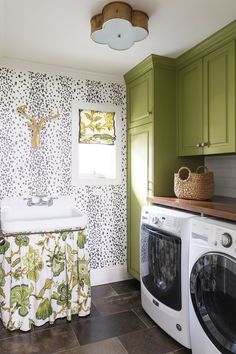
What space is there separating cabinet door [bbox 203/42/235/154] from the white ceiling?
0.21 metres

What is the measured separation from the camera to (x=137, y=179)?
109 inches

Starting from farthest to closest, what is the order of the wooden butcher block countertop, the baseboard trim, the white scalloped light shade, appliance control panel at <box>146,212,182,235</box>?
the baseboard trim
appliance control panel at <box>146,212,182,235</box>
the white scalloped light shade
the wooden butcher block countertop

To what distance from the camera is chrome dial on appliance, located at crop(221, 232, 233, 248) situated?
1420 mm

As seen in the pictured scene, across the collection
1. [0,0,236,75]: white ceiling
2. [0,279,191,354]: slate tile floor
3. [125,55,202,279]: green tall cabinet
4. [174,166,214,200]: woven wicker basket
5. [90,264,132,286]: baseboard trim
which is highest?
[0,0,236,75]: white ceiling

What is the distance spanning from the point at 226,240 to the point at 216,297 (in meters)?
0.37

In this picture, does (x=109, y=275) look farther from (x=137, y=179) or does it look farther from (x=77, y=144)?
(x=77, y=144)

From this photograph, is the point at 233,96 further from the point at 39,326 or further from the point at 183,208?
the point at 39,326

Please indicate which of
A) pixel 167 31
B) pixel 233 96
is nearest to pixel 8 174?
pixel 167 31

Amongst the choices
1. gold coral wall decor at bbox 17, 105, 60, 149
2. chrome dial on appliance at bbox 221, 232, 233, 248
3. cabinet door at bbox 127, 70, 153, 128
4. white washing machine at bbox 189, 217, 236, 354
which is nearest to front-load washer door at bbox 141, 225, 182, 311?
A: white washing machine at bbox 189, 217, 236, 354

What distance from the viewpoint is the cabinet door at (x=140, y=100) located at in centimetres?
251

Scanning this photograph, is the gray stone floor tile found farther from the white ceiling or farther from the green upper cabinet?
the white ceiling

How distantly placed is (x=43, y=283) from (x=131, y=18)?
6.53ft

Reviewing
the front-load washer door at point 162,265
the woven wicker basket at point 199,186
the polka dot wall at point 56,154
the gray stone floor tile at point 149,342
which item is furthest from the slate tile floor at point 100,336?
the woven wicker basket at point 199,186

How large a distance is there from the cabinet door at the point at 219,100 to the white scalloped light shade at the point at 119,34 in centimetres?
63
